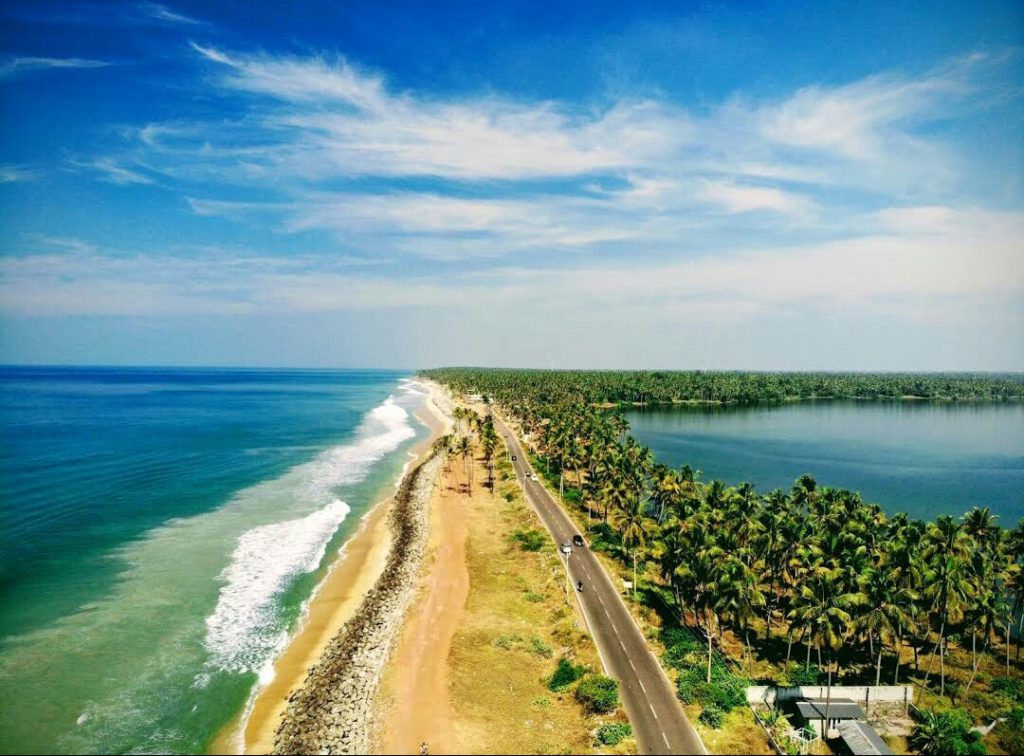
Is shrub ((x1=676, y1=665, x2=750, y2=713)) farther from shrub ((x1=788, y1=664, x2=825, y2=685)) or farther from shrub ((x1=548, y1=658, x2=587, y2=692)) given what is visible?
shrub ((x1=548, y1=658, x2=587, y2=692))

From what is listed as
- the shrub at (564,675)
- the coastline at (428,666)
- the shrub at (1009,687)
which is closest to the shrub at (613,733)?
the shrub at (564,675)

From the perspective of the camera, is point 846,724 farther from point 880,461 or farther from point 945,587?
point 880,461

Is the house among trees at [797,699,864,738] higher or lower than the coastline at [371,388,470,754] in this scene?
higher

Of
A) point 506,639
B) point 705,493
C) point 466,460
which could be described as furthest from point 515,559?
point 466,460

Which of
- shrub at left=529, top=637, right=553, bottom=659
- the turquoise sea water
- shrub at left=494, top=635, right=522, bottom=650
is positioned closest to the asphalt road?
shrub at left=529, top=637, right=553, bottom=659

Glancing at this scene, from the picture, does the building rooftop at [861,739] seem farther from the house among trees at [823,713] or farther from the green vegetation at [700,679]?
the green vegetation at [700,679]

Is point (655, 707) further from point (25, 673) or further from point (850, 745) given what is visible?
point (25, 673)
